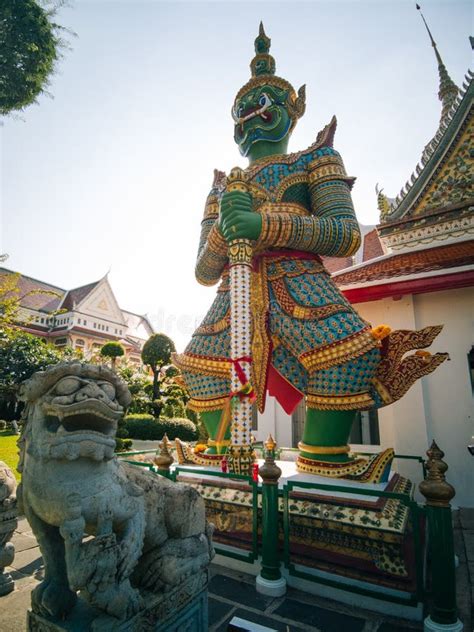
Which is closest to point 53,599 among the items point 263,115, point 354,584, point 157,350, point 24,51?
point 354,584

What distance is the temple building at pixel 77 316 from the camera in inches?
975

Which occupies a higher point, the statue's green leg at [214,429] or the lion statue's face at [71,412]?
the lion statue's face at [71,412]

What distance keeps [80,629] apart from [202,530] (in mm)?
633

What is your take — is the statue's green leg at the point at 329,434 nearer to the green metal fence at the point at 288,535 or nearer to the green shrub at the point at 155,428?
the green metal fence at the point at 288,535

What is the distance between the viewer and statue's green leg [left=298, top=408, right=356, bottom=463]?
122 inches

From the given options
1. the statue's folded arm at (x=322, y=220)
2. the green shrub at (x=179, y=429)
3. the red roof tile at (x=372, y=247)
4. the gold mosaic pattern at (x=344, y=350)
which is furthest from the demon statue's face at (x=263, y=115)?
the green shrub at (x=179, y=429)

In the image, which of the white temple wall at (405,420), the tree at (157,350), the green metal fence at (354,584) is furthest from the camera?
the tree at (157,350)

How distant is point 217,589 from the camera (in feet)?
8.20

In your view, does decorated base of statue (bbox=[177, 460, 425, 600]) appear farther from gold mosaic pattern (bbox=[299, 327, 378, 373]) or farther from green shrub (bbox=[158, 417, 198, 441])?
green shrub (bbox=[158, 417, 198, 441])

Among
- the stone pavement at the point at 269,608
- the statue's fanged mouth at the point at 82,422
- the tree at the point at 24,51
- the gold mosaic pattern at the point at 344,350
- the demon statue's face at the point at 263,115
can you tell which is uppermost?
the tree at the point at 24,51

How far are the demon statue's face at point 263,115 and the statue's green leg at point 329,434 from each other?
9.60ft

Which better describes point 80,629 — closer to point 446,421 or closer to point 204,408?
point 204,408

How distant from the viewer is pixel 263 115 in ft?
12.8

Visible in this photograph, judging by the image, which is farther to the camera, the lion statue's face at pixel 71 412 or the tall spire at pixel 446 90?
the tall spire at pixel 446 90
